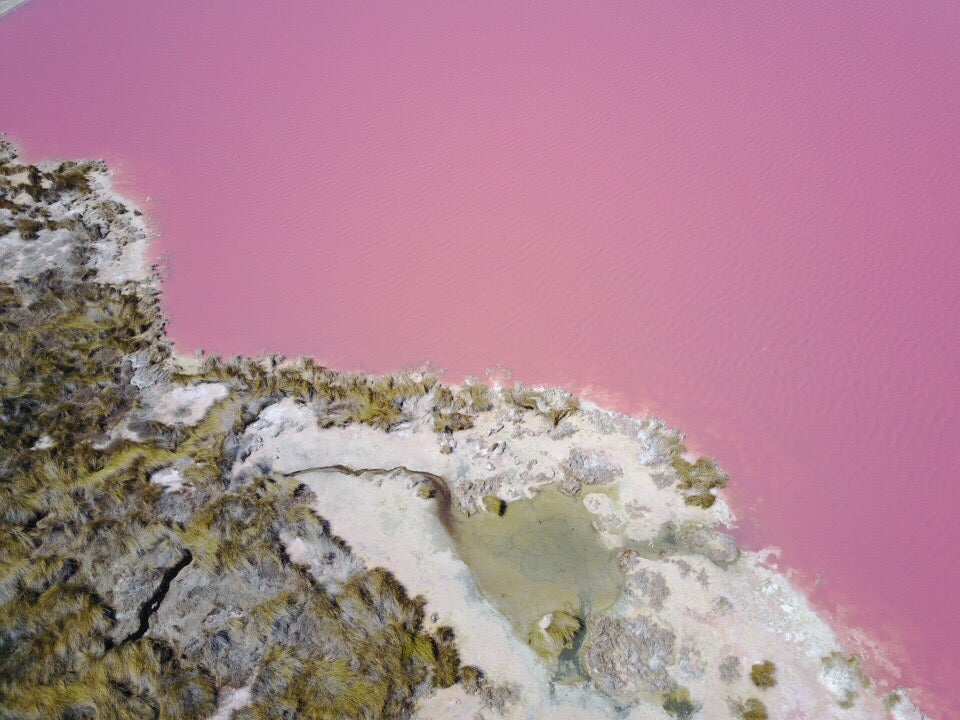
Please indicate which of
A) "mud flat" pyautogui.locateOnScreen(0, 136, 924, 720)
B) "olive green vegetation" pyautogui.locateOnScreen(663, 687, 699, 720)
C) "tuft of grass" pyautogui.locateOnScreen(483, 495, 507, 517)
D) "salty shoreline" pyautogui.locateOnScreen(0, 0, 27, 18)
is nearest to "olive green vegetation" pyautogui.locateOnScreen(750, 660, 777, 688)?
"mud flat" pyautogui.locateOnScreen(0, 136, 924, 720)

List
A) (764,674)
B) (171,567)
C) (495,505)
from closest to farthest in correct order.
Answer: (764,674) < (171,567) < (495,505)

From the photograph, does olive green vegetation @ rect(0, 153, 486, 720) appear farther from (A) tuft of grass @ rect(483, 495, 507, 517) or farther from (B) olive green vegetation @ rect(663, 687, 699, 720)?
(B) olive green vegetation @ rect(663, 687, 699, 720)

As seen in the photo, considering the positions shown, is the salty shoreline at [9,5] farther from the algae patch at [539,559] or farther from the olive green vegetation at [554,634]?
the olive green vegetation at [554,634]

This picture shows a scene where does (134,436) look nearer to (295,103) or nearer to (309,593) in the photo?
(309,593)

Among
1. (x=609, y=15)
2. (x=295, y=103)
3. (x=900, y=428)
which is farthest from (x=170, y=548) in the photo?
(x=609, y=15)

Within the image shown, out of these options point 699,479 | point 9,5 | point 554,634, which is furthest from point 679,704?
point 9,5

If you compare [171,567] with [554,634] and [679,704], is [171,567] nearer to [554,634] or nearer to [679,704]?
[554,634]
